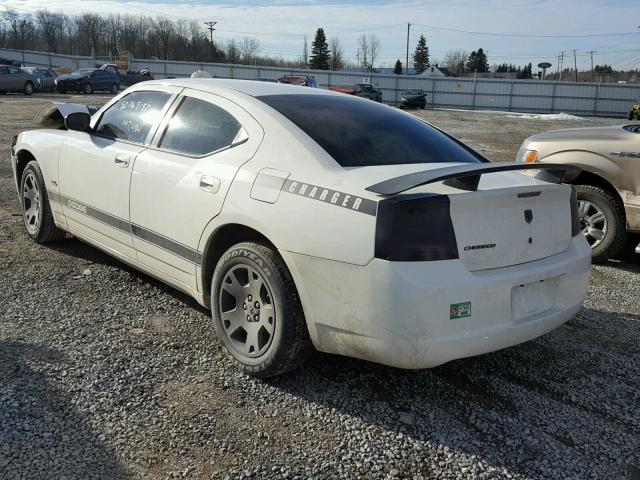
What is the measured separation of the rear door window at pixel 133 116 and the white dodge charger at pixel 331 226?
0.02 m

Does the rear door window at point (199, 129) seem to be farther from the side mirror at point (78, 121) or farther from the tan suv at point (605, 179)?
the tan suv at point (605, 179)

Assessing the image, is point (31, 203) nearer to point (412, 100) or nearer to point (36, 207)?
point (36, 207)

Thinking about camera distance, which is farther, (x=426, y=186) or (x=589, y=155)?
(x=589, y=155)

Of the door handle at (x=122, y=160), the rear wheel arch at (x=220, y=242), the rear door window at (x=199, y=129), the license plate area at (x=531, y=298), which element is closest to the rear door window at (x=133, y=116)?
the door handle at (x=122, y=160)

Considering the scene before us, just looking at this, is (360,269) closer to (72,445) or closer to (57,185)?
(72,445)

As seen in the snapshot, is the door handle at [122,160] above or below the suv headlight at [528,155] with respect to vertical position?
above

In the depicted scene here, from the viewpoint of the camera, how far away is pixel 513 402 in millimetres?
3057

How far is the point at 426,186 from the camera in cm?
278

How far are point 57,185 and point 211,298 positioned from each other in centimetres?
226

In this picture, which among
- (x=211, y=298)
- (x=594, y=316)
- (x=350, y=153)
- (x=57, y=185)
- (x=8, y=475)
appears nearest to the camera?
(x=8, y=475)

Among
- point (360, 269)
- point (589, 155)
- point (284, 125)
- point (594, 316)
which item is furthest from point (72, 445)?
point (589, 155)

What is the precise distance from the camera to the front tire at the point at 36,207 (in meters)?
5.11

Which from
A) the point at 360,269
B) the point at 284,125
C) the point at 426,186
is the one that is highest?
the point at 284,125

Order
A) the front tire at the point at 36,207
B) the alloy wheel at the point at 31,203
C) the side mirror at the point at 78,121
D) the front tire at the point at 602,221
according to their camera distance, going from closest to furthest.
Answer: the side mirror at the point at 78,121 → the front tire at the point at 36,207 → the alloy wheel at the point at 31,203 → the front tire at the point at 602,221
